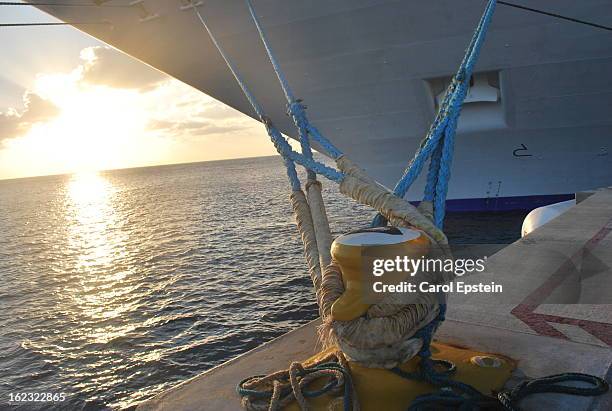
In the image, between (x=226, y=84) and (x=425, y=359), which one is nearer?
(x=425, y=359)

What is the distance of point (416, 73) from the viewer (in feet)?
42.4

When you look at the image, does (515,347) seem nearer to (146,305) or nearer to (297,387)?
(297,387)

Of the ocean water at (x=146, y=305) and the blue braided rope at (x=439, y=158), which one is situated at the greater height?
the blue braided rope at (x=439, y=158)

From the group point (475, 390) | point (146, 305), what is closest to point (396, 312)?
point (475, 390)

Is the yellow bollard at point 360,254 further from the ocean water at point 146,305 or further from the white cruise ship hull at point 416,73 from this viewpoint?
the white cruise ship hull at point 416,73

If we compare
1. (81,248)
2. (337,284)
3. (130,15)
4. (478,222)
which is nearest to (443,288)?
(337,284)

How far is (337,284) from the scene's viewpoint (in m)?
3.08

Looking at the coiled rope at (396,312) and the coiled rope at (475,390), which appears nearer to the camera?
the coiled rope at (475,390)

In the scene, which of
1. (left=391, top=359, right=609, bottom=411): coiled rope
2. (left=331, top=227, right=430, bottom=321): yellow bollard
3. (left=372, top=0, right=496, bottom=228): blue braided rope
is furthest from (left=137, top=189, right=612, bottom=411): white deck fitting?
(left=372, top=0, right=496, bottom=228): blue braided rope

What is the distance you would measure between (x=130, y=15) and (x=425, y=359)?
Answer: 1295cm

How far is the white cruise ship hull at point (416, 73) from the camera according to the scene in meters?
11.6

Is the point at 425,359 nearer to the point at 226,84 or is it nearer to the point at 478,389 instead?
the point at 478,389

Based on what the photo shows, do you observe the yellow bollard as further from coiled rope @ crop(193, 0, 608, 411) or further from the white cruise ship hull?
the white cruise ship hull

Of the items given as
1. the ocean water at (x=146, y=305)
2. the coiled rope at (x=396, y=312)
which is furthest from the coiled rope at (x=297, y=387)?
the ocean water at (x=146, y=305)
